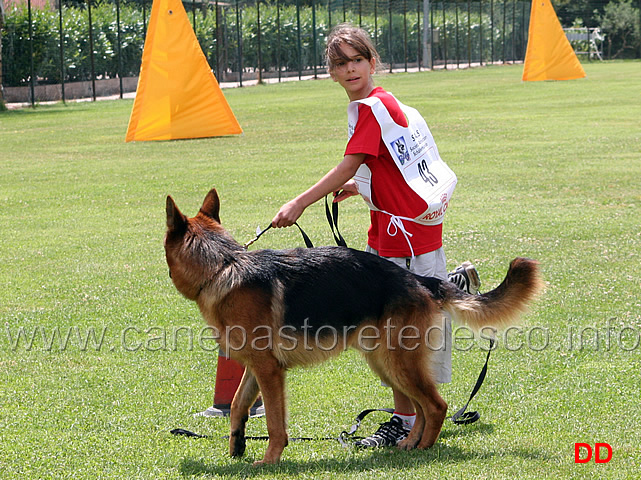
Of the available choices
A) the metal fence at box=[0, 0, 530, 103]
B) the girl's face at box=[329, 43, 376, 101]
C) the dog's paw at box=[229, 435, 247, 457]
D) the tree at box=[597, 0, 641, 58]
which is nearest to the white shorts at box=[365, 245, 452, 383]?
the girl's face at box=[329, 43, 376, 101]

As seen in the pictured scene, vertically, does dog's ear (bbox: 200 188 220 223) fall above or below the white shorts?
above

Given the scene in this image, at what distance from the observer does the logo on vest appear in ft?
13.6

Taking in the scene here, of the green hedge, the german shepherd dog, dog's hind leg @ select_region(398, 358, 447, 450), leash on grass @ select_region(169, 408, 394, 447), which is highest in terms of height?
the green hedge

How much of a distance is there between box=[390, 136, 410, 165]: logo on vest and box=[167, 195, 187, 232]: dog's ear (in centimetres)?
113

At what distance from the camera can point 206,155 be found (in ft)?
55.2

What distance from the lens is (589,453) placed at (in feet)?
12.9

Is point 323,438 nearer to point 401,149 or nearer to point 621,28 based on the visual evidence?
point 401,149

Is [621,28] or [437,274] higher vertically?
[621,28]

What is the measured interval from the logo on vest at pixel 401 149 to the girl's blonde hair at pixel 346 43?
1.61 feet

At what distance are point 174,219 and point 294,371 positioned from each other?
5.50ft

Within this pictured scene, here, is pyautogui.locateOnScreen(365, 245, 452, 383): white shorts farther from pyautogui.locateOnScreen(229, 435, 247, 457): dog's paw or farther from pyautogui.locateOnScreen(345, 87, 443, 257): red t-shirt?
pyautogui.locateOnScreen(229, 435, 247, 457): dog's paw

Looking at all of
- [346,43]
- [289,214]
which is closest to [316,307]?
[289,214]

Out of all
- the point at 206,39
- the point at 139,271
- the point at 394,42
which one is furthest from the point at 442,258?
the point at 394,42

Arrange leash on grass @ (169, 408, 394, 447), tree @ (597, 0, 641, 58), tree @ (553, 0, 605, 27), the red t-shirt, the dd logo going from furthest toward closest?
tree @ (553, 0, 605, 27)
tree @ (597, 0, 641, 58)
leash on grass @ (169, 408, 394, 447)
the red t-shirt
the dd logo
